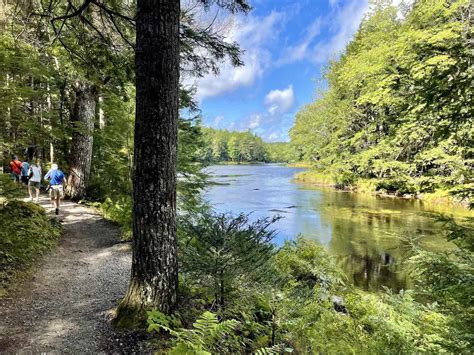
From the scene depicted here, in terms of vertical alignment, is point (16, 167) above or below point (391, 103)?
below

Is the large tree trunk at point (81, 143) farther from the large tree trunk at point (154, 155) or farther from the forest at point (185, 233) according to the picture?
the large tree trunk at point (154, 155)

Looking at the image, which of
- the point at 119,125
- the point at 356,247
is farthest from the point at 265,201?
the point at 119,125

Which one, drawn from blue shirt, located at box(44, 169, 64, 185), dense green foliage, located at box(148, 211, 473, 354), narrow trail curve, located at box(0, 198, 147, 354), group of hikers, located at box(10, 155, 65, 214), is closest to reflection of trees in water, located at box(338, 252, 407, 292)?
dense green foliage, located at box(148, 211, 473, 354)

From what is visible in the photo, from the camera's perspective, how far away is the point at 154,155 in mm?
3299

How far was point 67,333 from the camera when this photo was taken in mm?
3361

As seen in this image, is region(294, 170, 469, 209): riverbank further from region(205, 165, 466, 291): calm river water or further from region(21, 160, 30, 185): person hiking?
region(21, 160, 30, 185): person hiking

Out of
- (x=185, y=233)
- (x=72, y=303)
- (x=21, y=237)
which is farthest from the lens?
(x=21, y=237)

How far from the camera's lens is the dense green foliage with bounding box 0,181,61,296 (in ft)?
15.6

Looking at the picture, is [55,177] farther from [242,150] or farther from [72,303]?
[242,150]

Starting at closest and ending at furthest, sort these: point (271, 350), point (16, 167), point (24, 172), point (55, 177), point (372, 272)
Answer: point (271, 350)
point (55, 177)
point (372, 272)
point (24, 172)
point (16, 167)

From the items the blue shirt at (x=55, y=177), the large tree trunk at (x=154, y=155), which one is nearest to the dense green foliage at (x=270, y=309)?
the large tree trunk at (x=154, y=155)

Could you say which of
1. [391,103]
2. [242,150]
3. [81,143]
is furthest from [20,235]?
[242,150]

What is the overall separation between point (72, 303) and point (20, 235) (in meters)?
2.65

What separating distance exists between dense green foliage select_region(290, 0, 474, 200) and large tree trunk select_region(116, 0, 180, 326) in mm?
2622
